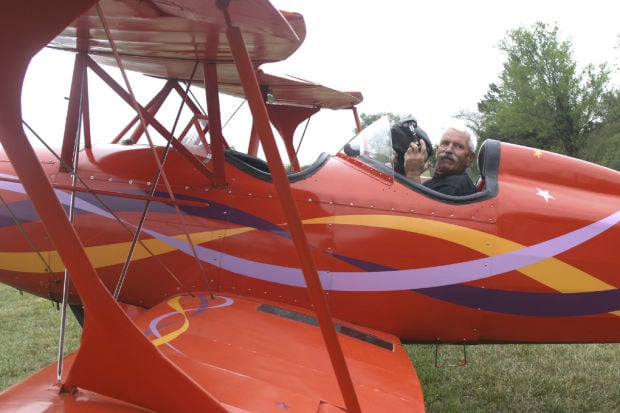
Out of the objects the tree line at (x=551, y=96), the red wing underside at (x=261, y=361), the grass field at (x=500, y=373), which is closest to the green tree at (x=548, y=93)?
the tree line at (x=551, y=96)

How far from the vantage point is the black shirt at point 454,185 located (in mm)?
3572

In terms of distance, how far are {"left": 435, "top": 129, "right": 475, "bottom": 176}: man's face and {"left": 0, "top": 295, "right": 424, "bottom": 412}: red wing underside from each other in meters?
1.39

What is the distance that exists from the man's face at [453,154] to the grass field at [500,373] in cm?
193

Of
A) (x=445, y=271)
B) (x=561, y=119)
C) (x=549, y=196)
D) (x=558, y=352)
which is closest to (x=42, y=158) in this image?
(x=445, y=271)

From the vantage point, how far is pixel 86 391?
2.03m

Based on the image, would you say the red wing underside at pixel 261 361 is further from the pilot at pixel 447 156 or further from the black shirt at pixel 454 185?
the pilot at pixel 447 156

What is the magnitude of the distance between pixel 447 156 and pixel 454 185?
1.34 feet

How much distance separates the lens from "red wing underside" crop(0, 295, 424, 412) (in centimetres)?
217

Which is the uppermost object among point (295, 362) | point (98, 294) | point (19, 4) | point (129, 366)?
point (19, 4)

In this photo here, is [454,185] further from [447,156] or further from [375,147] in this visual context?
[375,147]

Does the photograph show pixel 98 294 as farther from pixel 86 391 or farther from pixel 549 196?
pixel 549 196

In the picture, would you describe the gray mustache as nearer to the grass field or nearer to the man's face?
the man's face

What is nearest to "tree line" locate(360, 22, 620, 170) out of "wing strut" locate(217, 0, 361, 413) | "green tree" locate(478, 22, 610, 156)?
"green tree" locate(478, 22, 610, 156)

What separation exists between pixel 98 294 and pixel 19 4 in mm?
950
